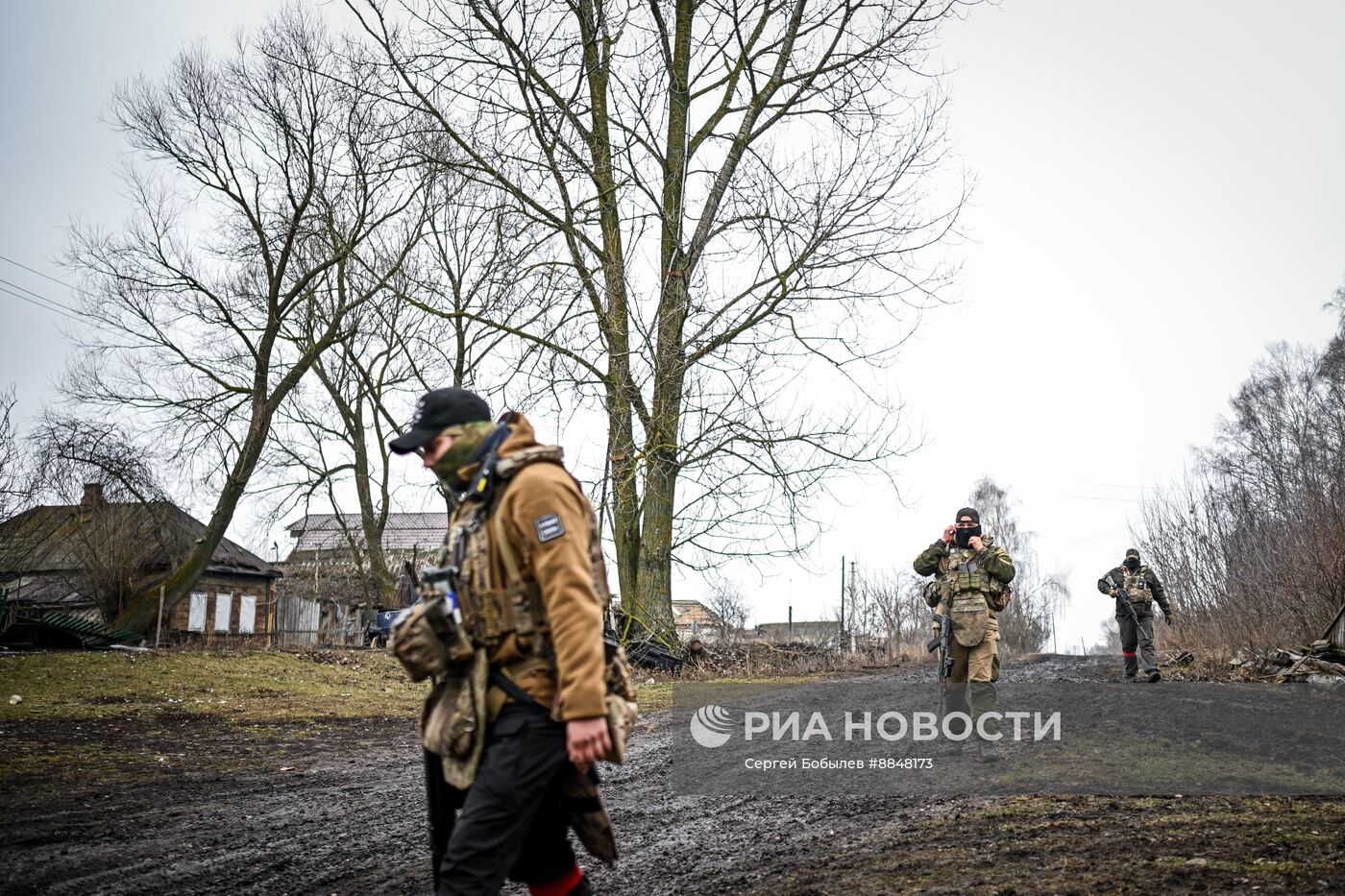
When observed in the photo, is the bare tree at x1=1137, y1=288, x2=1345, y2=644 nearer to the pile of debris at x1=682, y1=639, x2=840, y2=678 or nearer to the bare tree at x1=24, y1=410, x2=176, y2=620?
the pile of debris at x1=682, y1=639, x2=840, y2=678

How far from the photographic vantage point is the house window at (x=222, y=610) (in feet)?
148

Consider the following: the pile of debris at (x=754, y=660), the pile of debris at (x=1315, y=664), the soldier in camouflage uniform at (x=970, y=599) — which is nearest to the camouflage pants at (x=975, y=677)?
the soldier in camouflage uniform at (x=970, y=599)

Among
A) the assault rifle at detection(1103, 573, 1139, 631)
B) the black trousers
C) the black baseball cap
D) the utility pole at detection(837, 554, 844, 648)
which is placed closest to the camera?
the black trousers

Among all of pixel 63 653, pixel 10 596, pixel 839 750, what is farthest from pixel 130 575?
pixel 839 750

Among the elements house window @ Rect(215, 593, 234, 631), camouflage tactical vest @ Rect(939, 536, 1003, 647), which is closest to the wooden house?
house window @ Rect(215, 593, 234, 631)

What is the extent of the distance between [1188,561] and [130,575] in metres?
23.4

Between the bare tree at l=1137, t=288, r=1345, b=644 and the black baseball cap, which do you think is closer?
the black baseball cap

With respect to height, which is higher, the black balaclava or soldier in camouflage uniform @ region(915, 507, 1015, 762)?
the black balaclava

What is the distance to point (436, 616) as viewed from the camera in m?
3.00

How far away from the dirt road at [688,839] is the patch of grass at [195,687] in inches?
177

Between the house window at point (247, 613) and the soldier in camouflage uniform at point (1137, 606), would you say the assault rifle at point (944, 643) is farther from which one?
the house window at point (247, 613)

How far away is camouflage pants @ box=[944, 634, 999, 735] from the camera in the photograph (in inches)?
338

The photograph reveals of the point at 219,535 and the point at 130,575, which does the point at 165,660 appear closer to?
the point at 219,535

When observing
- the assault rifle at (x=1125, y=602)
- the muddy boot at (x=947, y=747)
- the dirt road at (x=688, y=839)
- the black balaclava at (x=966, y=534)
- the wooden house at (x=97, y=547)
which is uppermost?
the wooden house at (x=97, y=547)
